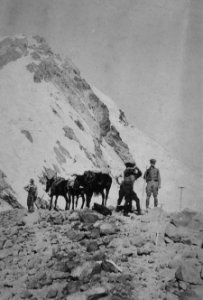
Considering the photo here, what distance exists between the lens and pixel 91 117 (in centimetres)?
9544

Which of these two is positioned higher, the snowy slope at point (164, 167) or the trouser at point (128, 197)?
the snowy slope at point (164, 167)

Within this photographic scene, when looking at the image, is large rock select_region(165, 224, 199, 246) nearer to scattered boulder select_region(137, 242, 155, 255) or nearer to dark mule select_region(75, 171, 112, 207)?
scattered boulder select_region(137, 242, 155, 255)

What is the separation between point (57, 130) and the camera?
6588cm

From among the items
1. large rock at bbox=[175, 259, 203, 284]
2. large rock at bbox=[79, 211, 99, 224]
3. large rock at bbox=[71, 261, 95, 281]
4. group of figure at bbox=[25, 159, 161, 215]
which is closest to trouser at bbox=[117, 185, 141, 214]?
group of figure at bbox=[25, 159, 161, 215]

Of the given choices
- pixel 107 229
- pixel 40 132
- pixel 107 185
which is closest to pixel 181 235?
pixel 107 229

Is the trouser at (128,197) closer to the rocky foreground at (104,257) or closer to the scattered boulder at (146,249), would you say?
the rocky foreground at (104,257)

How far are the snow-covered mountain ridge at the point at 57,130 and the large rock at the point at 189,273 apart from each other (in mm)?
28362

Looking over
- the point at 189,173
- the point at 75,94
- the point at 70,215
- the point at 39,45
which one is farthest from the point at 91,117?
the point at 70,215

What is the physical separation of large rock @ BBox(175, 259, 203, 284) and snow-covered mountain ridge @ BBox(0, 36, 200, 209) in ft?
93.1

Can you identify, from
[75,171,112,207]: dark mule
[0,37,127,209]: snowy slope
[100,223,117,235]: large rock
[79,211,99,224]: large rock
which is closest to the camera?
[100,223,117,235]: large rock

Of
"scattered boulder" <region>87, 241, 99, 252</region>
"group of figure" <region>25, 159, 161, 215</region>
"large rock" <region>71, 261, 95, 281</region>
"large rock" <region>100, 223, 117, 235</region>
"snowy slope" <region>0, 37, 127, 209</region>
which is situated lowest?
"large rock" <region>71, 261, 95, 281</region>

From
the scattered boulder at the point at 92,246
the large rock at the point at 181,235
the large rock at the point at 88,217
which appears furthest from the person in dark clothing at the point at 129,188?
the scattered boulder at the point at 92,246

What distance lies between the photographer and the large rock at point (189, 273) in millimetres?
→ 8602

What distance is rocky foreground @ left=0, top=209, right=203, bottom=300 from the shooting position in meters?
8.69
